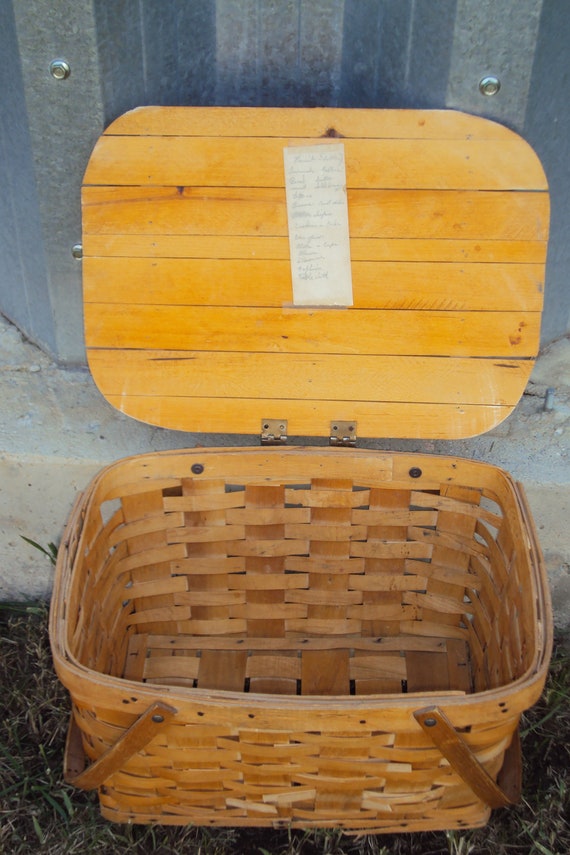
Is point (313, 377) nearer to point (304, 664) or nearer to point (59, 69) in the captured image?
point (304, 664)

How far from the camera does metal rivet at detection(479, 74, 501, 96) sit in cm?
145

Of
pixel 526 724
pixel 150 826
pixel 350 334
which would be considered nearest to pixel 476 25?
pixel 350 334

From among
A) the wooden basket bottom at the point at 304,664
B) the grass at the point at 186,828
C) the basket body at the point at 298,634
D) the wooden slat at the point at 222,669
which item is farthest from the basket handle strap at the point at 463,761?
the wooden slat at the point at 222,669

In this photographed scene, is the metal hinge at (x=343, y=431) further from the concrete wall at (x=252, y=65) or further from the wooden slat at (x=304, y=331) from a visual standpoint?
the concrete wall at (x=252, y=65)

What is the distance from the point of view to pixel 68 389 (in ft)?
6.30

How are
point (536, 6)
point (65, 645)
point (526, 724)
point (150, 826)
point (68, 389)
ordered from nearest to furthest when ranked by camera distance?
point (65, 645) → point (536, 6) → point (150, 826) → point (526, 724) → point (68, 389)

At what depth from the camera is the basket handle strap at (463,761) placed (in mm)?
1149

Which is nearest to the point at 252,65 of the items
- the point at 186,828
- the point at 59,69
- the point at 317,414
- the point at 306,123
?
the point at 306,123

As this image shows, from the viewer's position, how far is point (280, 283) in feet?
5.01

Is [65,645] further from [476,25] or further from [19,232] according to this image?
[476,25]

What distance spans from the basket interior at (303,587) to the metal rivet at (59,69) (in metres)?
0.74

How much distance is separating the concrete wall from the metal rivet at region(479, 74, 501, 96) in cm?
1

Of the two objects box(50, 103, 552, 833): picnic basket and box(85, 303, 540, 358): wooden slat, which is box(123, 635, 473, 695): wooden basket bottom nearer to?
box(50, 103, 552, 833): picnic basket

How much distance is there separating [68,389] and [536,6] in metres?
1.18
